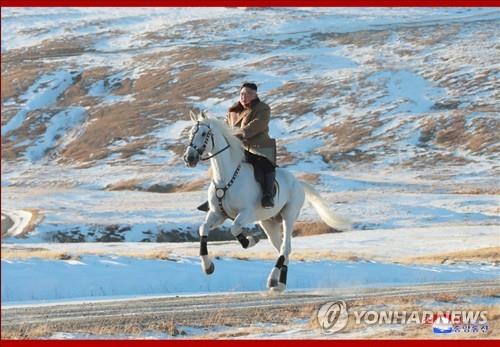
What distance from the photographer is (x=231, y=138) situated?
18.0 metres

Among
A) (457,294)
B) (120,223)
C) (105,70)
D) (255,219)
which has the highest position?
(255,219)

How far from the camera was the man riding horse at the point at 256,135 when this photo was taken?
18.4 m

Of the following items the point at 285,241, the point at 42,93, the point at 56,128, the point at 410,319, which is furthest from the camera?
the point at 42,93

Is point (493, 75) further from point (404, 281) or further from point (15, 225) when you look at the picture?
point (404, 281)

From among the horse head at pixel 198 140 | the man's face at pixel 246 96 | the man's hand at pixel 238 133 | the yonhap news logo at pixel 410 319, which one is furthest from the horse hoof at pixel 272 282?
the man's face at pixel 246 96

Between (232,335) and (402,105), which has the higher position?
(232,335)

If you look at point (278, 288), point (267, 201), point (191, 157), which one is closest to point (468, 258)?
point (278, 288)

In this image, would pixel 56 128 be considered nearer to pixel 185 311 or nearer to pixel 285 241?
pixel 285 241

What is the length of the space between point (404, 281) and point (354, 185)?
55097mm

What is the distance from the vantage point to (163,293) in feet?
72.8

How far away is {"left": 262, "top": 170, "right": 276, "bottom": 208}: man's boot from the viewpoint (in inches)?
711

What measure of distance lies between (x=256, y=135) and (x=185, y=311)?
4388 millimetres

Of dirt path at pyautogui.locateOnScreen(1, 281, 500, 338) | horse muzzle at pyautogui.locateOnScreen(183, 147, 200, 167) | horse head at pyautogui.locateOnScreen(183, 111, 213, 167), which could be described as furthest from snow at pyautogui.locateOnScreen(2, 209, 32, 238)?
horse muzzle at pyautogui.locateOnScreen(183, 147, 200, 167)

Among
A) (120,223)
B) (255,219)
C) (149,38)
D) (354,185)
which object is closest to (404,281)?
(255,219)
